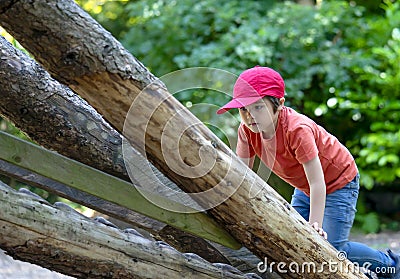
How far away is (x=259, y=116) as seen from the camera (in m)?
2.73

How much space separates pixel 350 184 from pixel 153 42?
468cm

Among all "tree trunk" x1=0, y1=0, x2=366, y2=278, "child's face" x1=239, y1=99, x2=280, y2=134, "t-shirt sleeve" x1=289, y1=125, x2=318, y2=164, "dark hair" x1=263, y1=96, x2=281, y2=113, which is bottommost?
"tree trunk" x1=0, y1=0, x2=366, y2=278

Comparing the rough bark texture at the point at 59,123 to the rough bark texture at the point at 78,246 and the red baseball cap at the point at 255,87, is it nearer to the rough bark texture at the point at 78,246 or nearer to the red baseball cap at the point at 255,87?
the rough bark texture at the point at 78,246

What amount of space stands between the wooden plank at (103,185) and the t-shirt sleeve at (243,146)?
23.7 inches

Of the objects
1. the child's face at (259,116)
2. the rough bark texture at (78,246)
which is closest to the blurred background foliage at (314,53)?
the child's face at (259,116)

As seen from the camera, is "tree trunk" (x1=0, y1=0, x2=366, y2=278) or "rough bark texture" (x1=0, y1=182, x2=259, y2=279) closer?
"tree trunk" (x1=0, y1=0, x2=366, y2=278)

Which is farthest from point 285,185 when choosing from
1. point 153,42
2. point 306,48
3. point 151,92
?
point 151,92

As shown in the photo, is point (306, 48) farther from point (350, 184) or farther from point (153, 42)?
point (350, 184)

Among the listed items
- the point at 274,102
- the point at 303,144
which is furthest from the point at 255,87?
the point at 303,144

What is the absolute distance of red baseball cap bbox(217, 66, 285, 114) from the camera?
8.77 ft

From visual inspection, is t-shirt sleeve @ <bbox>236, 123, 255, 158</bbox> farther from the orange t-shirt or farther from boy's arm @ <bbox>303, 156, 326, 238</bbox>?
boy's arm @ <bbox>303, 156, 326, 238</bbox>

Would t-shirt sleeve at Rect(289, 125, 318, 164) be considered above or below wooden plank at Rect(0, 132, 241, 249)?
above

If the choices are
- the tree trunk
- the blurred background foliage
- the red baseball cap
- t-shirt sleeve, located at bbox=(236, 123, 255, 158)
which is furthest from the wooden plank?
the blurred background foliage

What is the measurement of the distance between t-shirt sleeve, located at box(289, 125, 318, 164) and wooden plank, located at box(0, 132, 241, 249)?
0.48 meters
